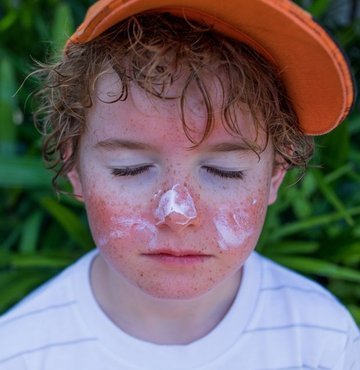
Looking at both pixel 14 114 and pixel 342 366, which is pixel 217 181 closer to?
pixel 342 366

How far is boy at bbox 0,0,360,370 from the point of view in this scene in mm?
916

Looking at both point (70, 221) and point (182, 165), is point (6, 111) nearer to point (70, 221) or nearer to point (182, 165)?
point (70, 221)

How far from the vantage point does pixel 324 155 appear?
1970 millimetres

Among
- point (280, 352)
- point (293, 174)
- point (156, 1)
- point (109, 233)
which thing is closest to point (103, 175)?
point (109, 233)

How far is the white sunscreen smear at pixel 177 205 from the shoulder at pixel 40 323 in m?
0.35

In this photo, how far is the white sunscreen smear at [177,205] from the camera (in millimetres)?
930

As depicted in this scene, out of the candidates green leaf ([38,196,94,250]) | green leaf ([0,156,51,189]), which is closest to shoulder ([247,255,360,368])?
green leaf ([38,196,94,250])

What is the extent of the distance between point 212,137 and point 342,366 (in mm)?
543

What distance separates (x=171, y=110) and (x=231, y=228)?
0.72 ft

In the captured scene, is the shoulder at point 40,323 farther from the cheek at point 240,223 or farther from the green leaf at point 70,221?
the green leaf at point 70,221

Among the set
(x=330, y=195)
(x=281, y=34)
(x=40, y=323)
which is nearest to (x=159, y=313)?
(x=40, y=323)

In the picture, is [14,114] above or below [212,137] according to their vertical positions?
below

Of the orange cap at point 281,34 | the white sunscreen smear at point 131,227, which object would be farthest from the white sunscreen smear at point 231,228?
the orange cap at point 281,34

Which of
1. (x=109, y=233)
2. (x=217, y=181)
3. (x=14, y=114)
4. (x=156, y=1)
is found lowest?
(x=14, y=114)
